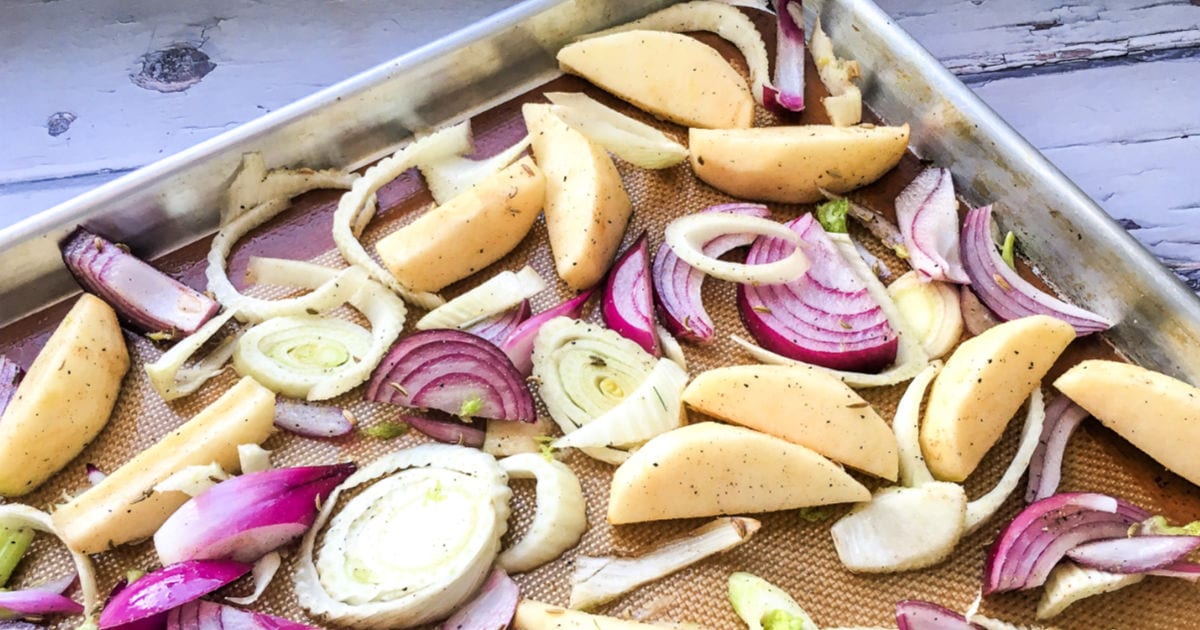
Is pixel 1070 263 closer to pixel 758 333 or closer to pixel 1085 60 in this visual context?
pixel 758 333

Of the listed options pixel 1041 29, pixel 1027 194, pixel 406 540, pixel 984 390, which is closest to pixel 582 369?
pixel 406 540

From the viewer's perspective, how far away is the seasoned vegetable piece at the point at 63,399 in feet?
5.75

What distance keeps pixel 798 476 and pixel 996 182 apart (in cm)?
83

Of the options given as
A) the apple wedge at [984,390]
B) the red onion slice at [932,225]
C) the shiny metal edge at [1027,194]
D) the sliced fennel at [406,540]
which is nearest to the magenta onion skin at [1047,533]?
the apple wedge at [984,390]

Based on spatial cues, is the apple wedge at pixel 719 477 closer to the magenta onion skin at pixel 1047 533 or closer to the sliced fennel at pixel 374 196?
the magenta onion skin at pixel 1047 533

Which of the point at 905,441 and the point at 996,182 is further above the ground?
the point at 996,182

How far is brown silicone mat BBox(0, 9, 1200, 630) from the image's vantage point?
1.69 metres

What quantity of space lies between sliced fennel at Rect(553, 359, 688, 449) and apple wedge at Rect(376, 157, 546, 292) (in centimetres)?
43

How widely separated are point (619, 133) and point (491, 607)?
3.42 ft

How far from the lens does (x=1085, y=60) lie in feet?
8.68

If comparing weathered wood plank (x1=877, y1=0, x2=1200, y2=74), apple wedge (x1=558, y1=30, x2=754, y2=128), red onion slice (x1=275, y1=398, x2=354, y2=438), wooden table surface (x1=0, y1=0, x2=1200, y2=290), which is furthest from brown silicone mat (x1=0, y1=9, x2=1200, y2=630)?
weathered wood plank (x1=877, y1=0, x2=1200, y2=74)

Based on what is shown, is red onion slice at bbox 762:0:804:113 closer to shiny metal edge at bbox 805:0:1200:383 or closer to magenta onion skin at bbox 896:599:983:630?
shiny metal edge at bbox 805:0:1200:383

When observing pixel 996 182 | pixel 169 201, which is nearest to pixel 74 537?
pixel 169 201

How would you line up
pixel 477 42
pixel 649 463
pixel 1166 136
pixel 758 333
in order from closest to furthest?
1. pixel 649 463
2. pixel 758 333
3. pixel 477 42
4. pixel 1166 136
